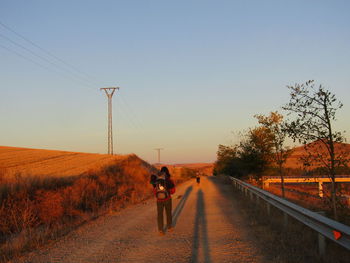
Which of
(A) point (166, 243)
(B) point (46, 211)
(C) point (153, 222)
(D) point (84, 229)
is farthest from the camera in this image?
(B) point (46, 211)

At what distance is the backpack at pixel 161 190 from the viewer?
9.38 m

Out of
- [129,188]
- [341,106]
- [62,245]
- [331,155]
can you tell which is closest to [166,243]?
[62,245]

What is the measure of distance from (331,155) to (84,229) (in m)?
7.75

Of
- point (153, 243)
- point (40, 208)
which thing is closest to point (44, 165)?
point (40, 208)

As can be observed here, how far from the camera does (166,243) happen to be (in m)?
7.62

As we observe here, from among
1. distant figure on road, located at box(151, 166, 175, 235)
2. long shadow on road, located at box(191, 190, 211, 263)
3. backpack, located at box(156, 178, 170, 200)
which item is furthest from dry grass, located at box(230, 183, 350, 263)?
backpack, located at box(156, 178, 170, 200)

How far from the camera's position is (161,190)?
9414 millimetres

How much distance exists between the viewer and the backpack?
9.38 m

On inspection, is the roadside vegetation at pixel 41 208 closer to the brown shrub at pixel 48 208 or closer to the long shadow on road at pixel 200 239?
the brown shrub at pixel 48 208

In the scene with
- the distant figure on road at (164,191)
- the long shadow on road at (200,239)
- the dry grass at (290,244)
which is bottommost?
the long shadow on road at (200,239)

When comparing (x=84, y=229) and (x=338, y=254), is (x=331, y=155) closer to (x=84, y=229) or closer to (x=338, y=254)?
(x=338, y=254)

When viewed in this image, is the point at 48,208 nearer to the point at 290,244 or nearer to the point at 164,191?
the point at 164,191

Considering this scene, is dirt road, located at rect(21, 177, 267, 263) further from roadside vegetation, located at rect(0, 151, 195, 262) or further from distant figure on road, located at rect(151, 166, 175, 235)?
roadside vegetation, located at rect(0, 151, 195, 262)

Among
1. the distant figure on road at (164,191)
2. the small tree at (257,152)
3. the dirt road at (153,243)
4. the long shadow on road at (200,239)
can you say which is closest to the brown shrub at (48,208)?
the dirt road at (153,243)
